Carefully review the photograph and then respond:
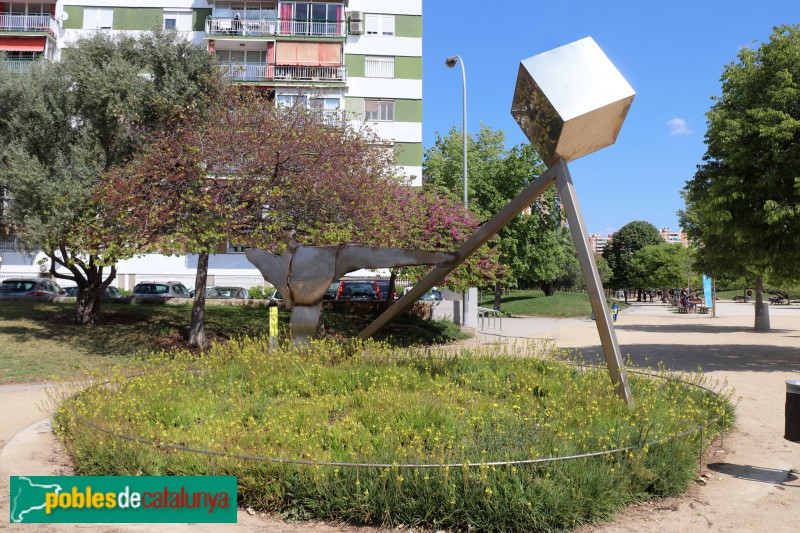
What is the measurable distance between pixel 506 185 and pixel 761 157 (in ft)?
74.9

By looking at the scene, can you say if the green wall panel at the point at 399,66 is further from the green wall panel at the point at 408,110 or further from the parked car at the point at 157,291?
the parked car at the point at 157,291

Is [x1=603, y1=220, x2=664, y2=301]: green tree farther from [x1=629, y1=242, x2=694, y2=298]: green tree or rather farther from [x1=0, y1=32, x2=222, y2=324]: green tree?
[x1=0, y1=32, x2=222, y2=324]: green tree

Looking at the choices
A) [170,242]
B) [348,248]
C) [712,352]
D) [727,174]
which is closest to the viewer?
[348,248]

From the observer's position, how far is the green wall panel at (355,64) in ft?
114

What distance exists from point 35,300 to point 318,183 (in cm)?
1449

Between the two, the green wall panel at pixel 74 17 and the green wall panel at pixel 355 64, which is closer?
the green wall panel at pixel 74 17

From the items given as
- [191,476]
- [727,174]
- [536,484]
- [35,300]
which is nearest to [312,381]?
[191,476]

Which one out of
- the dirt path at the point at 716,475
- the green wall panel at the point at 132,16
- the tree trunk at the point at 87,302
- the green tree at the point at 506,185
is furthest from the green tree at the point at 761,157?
the green wall panel at the point at 132,16

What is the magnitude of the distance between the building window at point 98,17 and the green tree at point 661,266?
54.2 meters

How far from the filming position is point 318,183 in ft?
50.1

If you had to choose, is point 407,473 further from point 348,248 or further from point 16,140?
point 16,140

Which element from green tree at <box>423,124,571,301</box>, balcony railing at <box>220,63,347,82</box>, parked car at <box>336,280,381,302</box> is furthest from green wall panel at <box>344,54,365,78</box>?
parked car at <box>336,280,381,302</box>

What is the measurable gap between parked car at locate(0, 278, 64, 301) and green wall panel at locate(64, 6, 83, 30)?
674 inches

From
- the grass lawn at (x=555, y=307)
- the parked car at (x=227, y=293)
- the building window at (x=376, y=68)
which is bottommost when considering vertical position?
the grass lawn at (x=555, y=307)
